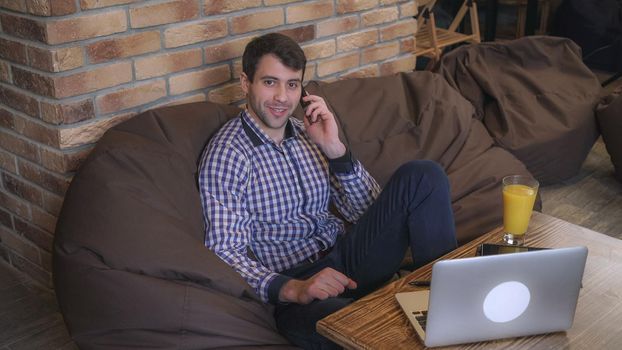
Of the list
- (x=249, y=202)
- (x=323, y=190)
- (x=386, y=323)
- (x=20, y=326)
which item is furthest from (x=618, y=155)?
(x=20, y=326)

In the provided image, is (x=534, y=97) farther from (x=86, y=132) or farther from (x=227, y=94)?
(x=86, y=132)

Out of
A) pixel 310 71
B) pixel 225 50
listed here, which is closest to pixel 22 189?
pixel 225 50

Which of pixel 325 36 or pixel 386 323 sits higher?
pixel 325 36

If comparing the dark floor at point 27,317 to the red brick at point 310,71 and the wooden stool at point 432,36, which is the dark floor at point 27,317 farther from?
the wooden stool at point 432,36

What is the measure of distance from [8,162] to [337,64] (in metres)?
1.37

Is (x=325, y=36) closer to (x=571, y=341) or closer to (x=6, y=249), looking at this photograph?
(x=6, y=249)

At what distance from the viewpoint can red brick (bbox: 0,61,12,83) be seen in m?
2.42

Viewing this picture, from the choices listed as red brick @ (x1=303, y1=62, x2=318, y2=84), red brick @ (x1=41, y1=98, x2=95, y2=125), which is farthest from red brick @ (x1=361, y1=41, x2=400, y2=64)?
red brick @ (x1=41, y1=98, x2=95, y2=125)

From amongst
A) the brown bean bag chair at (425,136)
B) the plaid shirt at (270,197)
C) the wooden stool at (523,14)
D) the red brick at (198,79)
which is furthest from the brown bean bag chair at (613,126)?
the wooden stool at (523,14)

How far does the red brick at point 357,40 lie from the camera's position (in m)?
3.22

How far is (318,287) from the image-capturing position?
196 cm

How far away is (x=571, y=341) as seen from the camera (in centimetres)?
156

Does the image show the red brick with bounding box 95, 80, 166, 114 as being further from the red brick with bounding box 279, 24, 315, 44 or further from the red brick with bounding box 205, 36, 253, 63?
the red brick with bounding box 279, 24, 315, 44

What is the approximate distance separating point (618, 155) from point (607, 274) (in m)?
2.02
